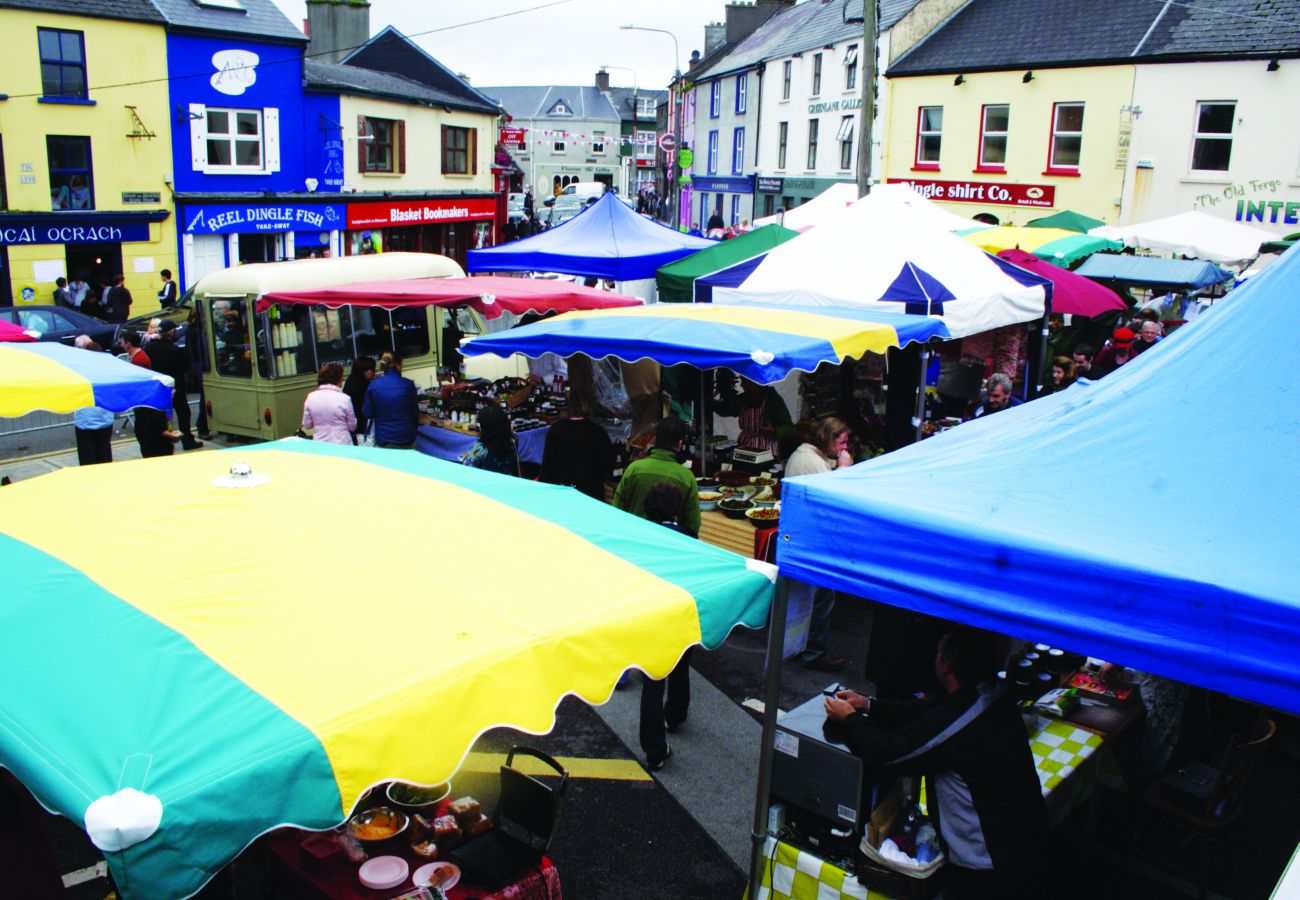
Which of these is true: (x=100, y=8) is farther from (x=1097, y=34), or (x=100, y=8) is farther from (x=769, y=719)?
(x=769, y=719)

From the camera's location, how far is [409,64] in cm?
3778

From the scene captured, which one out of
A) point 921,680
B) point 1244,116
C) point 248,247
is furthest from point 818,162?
point 921,680

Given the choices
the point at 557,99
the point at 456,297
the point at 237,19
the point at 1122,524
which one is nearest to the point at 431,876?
the point at 1122,524

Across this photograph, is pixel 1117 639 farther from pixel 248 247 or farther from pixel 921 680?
pixel 248 247

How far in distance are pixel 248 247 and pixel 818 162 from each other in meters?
20.7

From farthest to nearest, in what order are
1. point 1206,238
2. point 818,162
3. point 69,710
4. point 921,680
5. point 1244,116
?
point 818,162 < point 1244,116 < point 1206,238 < point 921,680 < point 69,710

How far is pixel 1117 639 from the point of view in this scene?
344 cm

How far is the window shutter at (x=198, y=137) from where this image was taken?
85.0 ft

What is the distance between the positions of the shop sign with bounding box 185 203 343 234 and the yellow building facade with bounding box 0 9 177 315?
0.88m

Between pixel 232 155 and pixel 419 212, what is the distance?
6963 mm

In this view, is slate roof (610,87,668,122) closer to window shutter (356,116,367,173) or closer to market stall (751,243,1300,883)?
window shutter (356,116,367,173)

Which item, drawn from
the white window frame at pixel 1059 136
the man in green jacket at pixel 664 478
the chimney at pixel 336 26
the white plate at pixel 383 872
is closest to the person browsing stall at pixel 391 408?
the man in green jacket at pixel 664 478

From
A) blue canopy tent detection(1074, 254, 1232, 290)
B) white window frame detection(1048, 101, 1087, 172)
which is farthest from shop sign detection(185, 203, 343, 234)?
blue canopy tent detection(1074, 254, 1232, 290)

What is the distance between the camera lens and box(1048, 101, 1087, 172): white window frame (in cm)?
2708
